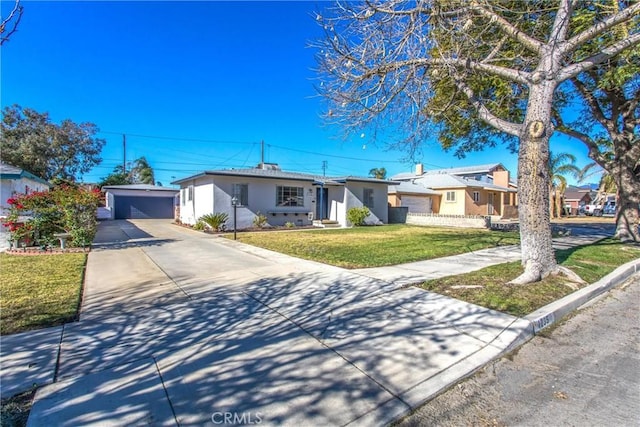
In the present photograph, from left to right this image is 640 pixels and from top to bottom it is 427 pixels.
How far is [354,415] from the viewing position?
2.32 metres

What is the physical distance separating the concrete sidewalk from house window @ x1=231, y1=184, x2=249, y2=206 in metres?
10.7

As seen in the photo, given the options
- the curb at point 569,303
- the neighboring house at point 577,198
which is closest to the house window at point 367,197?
the curb at point 569,303

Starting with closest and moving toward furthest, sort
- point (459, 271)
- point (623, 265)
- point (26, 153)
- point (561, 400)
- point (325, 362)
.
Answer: point (561, 400)
point (325, 362)
point (459, 271)
point (623, 265)
point (26, 153)

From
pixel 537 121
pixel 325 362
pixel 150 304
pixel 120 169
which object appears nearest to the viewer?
pixel 325 362

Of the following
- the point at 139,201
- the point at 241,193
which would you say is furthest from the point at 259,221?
the point at 139,201

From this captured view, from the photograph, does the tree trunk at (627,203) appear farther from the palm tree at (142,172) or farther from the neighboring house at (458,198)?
the palm tree at (142,172)

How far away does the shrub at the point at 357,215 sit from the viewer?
1927cm

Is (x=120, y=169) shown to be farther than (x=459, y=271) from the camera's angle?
Yes

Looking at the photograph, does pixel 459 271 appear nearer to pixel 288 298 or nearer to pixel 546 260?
pixel 546 260

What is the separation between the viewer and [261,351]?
323 cm

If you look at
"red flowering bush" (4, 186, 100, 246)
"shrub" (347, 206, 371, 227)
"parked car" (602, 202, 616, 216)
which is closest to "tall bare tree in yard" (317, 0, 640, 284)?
"red flowering bush" (4, 186, 100, 246)

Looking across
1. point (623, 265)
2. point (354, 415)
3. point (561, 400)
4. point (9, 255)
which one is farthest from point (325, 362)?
point (9, 255)

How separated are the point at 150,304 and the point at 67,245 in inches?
280

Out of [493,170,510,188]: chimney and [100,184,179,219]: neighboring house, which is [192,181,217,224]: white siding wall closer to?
[100,184,179,219]: neighboring house
